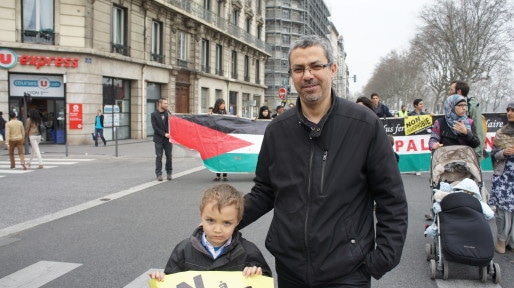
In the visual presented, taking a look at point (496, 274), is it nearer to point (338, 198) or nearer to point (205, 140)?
point (338, 198)

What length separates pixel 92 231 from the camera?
6469 millimetres

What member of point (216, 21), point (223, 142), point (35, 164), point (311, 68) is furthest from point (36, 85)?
point (311, 68)

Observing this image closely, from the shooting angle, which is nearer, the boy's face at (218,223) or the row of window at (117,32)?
the boy's face at (218,223)

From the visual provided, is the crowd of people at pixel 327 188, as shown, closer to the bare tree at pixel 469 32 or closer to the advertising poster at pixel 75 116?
the advertising poster at pixel 75 116

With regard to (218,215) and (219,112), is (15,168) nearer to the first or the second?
(219,112)

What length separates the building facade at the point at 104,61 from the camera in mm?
20281

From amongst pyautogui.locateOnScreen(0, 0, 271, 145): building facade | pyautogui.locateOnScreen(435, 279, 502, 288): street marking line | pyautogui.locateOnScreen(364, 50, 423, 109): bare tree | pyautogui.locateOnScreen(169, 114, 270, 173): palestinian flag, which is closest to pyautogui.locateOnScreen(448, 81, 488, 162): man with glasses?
pyautogui.locateOnScreen(435, 279, 502, 288): street marking line

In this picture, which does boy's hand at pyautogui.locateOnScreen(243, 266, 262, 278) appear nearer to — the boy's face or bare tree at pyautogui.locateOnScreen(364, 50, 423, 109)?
the boy's face

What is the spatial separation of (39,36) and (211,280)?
70.4 ft

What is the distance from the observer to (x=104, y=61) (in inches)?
885

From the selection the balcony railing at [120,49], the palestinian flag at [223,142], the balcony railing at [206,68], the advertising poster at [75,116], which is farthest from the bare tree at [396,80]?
the palestinian flag at [223,142]

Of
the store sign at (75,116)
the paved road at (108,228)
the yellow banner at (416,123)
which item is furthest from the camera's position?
the store sign at (75,116)

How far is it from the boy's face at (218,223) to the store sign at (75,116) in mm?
20401

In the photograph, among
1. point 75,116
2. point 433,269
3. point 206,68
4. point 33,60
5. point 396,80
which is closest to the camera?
point 433,269
